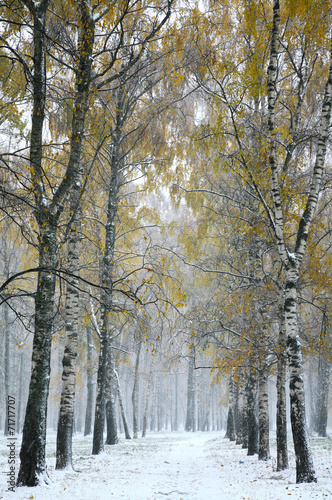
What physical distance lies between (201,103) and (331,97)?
7591 mm

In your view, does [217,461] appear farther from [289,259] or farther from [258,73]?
[258,73]

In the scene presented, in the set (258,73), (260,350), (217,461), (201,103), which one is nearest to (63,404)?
(260,350)

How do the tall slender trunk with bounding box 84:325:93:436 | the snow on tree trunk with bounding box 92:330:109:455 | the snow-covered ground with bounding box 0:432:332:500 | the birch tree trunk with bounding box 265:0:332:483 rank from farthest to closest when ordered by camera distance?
the tall slender trunk with bounding box 84:325:93:436 → the snow on tree trunk with bounding box 92:330:109:455 → the birch tree trunk with bounding box 265:0:332:483 → the snow-covered ground with bounding box 0:432:332:500

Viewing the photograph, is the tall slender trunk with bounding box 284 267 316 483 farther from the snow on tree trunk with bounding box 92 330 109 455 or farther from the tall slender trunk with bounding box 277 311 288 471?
the snow on tree trunk with bounding box 92 330 109 455

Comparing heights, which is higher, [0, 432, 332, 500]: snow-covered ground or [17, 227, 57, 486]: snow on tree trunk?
[17, 227, 57, 486]: snow on tree trunk

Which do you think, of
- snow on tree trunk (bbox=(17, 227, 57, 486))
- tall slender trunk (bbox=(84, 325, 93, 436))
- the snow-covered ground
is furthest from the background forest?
tall slender trunk (bbox=(84, 325, 93, 436))

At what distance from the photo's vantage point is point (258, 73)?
759cm

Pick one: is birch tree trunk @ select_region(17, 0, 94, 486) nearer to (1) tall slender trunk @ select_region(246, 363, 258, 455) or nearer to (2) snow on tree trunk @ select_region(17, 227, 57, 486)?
(2) snow on tree trunk @ select_region(17, 227, 57, 486)

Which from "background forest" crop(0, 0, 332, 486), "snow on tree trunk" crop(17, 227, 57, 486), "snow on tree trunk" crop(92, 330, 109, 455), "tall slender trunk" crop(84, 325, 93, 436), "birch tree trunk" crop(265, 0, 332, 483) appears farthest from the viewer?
"tall slender trunk" crop(84, 325, 93, 436)

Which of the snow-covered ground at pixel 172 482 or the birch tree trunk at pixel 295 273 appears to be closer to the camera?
the snow-covered ground at pixel 172 482

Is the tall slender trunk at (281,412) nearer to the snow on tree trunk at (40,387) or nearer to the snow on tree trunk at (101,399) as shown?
the snow on tree trunk at (40,387)

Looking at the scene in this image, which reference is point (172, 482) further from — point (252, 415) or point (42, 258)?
point (42, 258)

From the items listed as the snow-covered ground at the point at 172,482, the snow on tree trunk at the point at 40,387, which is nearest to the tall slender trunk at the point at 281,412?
the snow-covered ground at the point at 172,482

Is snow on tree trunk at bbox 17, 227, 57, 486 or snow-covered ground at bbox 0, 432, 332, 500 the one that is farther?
snow on tree trunk at bbox 17, 227, 57, 486
